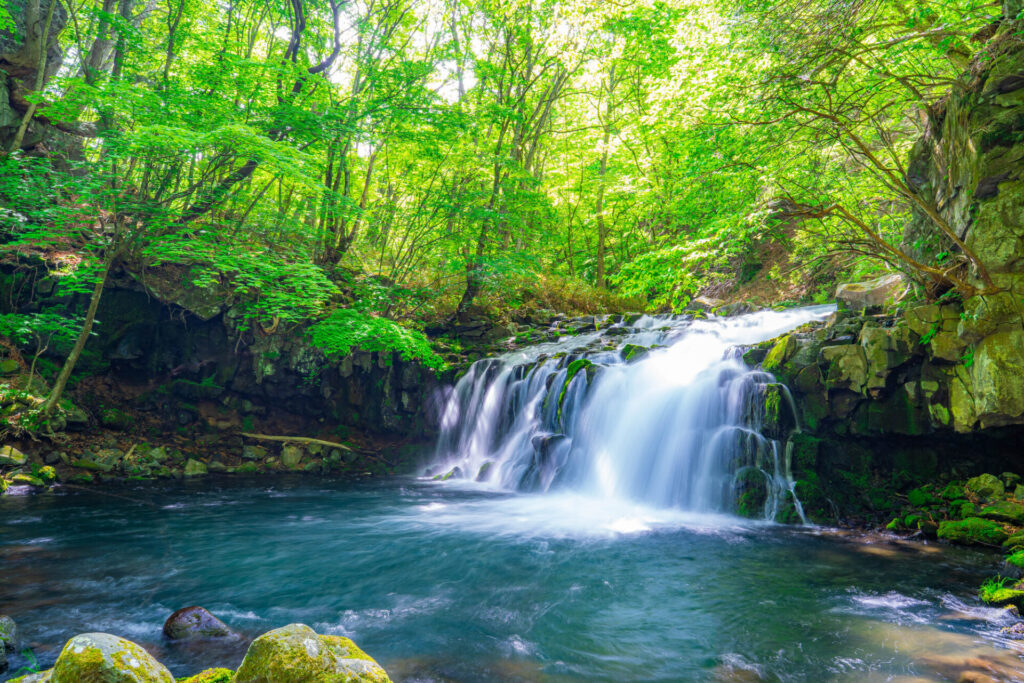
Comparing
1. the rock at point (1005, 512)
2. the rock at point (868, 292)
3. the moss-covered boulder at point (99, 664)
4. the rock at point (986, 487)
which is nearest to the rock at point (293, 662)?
the moss-covered boulder at point (99, 664)

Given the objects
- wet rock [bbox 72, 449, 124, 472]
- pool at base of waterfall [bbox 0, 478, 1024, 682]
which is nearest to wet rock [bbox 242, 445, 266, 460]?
wet rock [bbox 72, 449, 124, 472]

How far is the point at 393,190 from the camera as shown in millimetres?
16156

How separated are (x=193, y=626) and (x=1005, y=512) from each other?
8.96 metres

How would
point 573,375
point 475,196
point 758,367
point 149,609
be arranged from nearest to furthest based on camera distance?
1. point 149,609
2. point 758,367
3. point 573,375
4. point 475,196

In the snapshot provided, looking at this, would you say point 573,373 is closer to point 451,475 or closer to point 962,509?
point 451,475

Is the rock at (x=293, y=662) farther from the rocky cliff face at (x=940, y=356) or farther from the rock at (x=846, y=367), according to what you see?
the rock at (x=846, y=367)

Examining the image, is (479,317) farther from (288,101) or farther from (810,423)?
(810,423)

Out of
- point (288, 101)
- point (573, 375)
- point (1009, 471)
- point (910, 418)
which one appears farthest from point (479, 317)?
point (1009, 471)

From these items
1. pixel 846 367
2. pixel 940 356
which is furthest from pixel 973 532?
pixel 846 367

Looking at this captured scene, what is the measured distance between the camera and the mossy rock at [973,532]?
579cm

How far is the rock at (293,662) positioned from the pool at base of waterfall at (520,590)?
1.33 metres

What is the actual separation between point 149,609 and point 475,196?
428 inches

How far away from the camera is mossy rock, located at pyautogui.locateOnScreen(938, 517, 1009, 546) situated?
5789 mm

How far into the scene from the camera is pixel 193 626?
382 cm
